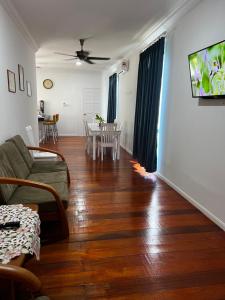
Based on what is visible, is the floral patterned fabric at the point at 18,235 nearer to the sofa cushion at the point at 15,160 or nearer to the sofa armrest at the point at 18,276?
the sofa armrest at the point at 18,276

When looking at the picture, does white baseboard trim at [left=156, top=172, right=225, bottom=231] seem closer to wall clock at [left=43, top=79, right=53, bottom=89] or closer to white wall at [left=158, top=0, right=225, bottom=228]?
white wall at [left=158, top=0, right=225, bottom=228]

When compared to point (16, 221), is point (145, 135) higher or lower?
higher

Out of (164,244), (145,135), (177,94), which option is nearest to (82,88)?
(145,135)

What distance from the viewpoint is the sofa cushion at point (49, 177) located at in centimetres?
Result: 262

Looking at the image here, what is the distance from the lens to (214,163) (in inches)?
99.6

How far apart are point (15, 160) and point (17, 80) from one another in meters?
1.54

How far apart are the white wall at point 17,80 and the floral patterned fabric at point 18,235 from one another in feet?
4.98

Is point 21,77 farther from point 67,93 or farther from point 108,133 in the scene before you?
point 67,93

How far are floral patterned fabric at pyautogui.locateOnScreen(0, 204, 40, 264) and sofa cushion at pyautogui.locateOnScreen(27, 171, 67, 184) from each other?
0.99 m

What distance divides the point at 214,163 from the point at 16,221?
206 cm

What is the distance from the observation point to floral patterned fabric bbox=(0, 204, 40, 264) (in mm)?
1197

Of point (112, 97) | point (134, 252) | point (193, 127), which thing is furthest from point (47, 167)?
point (112, 97)

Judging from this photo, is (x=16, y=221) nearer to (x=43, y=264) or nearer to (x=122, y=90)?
(x=43, y=264)

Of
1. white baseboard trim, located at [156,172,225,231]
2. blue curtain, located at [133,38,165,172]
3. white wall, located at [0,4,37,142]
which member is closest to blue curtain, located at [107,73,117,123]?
blue curtain, located at [133,38,165,172]
